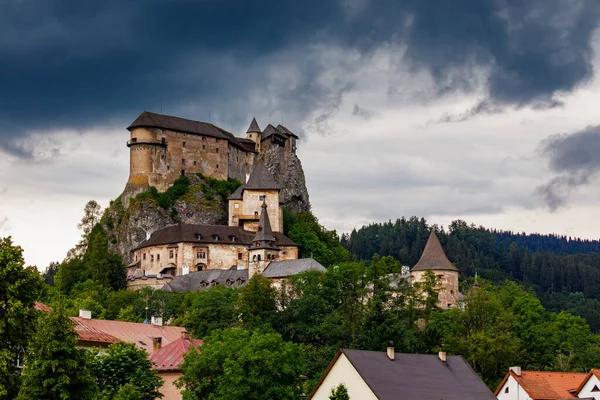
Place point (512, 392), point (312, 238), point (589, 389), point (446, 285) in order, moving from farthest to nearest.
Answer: point (312, 238), point (446, 285), point (512, 392), point (589, 389)

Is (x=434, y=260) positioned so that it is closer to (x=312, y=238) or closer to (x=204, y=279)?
(x=204, y=279)

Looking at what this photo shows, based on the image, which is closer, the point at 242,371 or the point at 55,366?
the point at 55,366

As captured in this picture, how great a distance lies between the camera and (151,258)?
12112 cm

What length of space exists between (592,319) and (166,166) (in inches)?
3374

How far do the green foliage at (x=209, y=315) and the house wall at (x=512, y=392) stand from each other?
2700 cm

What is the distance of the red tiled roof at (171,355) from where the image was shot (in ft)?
185

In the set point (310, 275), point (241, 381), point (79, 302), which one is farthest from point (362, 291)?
point (241, 381)

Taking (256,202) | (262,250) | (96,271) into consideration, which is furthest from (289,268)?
(96,271)

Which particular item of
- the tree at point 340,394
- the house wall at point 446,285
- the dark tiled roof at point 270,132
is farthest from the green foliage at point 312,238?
the tree at point 340,394

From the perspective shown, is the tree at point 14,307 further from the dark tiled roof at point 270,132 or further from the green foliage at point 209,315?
the dark tiled roof at point 270,132

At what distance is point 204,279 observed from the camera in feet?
365

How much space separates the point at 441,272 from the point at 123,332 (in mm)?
41856

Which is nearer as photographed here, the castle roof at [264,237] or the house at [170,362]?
the house at [170,362]

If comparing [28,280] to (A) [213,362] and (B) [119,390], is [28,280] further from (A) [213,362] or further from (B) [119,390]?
(A) [213,362]
